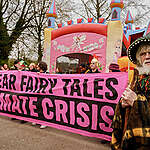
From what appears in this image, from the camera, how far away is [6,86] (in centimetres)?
453

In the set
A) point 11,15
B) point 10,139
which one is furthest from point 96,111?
point 11,15

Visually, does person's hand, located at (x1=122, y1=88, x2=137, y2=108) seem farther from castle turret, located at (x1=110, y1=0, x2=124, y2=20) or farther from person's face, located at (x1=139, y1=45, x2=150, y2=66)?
castle turret, located at (x1=110, y1=0, x2=124, y2=20)

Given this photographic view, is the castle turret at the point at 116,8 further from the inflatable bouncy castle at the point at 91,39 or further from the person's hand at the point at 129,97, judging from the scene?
the person's hand at the point at 129,97

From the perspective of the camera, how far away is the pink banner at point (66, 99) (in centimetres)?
301

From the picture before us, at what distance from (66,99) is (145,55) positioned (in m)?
2.32

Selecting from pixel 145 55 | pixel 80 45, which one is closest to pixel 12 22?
pixel 80 45

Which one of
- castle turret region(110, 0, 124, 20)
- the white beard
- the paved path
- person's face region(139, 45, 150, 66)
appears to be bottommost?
the paved path

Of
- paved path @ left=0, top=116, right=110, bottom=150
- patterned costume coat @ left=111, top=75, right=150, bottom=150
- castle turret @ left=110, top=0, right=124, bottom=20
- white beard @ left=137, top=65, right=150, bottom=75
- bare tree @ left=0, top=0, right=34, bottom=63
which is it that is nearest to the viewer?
patterned costume coat @ left=111, top=75, right=150, bottom=150

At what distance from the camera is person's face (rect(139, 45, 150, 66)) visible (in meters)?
1.42

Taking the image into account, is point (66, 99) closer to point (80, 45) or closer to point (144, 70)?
point (144, 70)

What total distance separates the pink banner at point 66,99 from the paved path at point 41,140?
0.61 feet

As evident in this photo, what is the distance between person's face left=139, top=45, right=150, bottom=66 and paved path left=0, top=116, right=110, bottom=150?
2.09 meters

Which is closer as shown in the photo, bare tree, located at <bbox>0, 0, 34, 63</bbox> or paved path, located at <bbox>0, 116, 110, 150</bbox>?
paved path, located at <bbox>0, 116, 110, 150</bbox>

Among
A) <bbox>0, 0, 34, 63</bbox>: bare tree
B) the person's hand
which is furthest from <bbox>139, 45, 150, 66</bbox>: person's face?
<bbox>0, 0, 34, 63</bbox>: bare tree
